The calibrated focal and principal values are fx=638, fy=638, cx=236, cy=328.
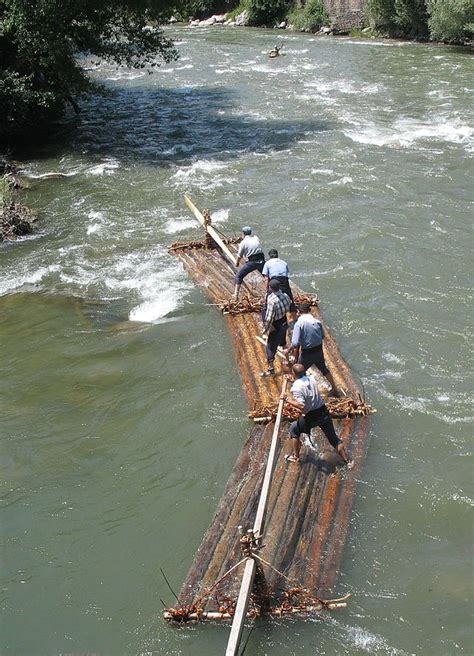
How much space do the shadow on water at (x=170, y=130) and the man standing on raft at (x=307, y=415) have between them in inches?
623

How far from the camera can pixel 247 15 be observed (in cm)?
5900

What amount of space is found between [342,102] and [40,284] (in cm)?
1900

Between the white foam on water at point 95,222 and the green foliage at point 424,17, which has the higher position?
the green foliage at point 424,17

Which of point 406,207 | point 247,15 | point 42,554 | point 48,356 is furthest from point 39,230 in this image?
point 247,15

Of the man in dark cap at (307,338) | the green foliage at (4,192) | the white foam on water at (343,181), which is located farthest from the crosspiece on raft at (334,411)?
the green foliage at (4,192)

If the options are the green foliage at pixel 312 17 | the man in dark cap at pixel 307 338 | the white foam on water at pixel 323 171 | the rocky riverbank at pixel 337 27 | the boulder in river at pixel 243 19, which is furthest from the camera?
the boulder in river at pixel 243 19

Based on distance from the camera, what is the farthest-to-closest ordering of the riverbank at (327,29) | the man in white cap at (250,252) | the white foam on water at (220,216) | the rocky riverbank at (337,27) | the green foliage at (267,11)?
the green foliage at (267,11), the rocky riverbank at (337,27), the riverbank at (327,29), the white foam on water at (220,216), the man in white cap at (250,252)

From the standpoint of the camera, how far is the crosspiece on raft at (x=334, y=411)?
9.43 m

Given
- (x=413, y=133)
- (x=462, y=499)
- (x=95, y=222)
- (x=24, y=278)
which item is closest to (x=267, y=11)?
(x=413, y=133)

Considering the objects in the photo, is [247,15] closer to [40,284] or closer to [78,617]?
[40,284]

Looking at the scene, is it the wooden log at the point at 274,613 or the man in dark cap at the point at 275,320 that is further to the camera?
the man in dark cap at the point at 275,320

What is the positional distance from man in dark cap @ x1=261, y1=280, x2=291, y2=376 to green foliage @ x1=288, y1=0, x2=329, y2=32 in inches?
1887

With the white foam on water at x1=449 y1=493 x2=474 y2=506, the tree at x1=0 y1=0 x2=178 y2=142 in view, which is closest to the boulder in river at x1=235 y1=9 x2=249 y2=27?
the tree at x1=0 y1=0 x2=178 y2=142

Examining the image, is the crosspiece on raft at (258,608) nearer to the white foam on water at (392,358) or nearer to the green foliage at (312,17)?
the white foam on water at (392,358)
